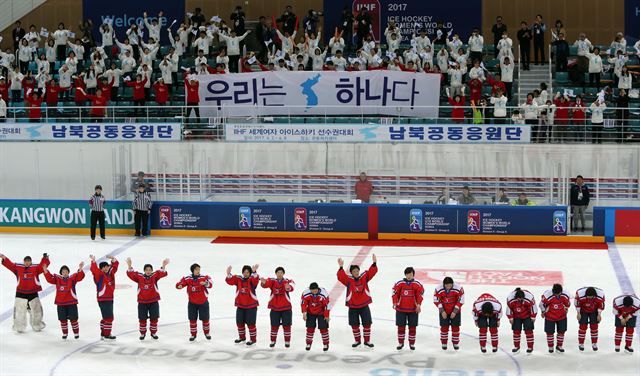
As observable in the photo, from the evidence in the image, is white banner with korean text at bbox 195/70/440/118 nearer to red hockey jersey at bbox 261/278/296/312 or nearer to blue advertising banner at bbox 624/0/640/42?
blue advertising banner at bbox 624/0/640/42

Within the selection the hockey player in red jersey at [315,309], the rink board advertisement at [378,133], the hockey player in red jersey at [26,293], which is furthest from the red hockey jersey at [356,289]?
the rink board advertisement at [378,133]

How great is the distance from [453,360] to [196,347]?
4.50 meters

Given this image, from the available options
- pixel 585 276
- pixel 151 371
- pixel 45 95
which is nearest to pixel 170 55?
pixel 45 95

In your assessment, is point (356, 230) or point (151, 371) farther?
point (356, 230)

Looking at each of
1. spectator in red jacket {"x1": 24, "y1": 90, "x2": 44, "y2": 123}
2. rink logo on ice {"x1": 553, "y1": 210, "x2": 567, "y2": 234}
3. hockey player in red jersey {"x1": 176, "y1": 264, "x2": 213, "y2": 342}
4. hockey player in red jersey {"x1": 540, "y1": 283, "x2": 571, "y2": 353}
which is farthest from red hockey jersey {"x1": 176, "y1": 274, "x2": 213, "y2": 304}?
spectator in red jacket {"x1": 24, "y1": 90, "x2": 44, "y2": 123}

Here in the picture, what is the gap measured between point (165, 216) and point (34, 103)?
8.18m

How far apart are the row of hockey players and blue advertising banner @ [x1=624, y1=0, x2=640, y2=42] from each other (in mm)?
23461

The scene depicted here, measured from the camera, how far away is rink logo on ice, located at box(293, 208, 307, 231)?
104 ft

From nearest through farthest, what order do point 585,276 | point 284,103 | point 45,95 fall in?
point 585,276 < point 284,103 < point 45,95

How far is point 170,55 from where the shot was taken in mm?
38625

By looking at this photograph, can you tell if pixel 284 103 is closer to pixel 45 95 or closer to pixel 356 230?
pixel 356 230

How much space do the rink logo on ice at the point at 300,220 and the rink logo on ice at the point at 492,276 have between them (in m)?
5.81

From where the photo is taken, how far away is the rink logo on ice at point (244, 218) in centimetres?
3203

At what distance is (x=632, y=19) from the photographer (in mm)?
41438
